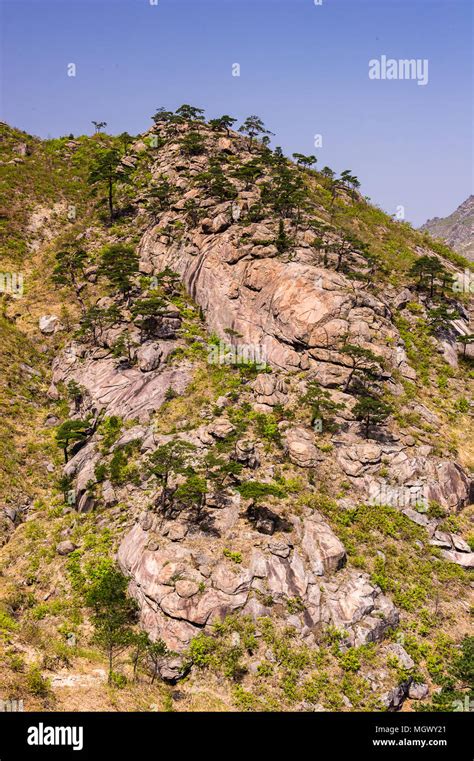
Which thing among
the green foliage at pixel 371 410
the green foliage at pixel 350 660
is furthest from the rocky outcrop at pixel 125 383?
the green foliage at pixel 350 660

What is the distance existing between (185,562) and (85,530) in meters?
9.08

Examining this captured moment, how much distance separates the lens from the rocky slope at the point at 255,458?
23359 mm

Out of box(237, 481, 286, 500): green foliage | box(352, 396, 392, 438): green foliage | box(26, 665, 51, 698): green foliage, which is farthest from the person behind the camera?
box(352, 396, 392, 438): green foliage

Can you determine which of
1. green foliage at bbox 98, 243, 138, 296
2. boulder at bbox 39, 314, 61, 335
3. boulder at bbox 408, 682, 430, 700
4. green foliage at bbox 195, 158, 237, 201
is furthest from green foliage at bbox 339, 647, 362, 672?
green foliage at bbox 195, 158, 237, 201

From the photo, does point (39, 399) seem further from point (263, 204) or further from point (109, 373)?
point (263, 204)

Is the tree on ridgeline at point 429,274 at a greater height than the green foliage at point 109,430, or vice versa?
the tree on ridgeline at point 429,274

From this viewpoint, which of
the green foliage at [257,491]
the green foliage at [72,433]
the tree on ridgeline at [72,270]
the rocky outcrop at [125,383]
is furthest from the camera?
the tree on ridgeline at [72,270]

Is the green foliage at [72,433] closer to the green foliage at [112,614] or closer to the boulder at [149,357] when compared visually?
the boulder at [149,357]

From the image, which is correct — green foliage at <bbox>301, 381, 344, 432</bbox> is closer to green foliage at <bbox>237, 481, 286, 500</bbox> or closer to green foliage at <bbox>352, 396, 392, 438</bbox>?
green foliage at <bbox>352, 396, 392, 438</bbox>

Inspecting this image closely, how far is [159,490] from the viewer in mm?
30641

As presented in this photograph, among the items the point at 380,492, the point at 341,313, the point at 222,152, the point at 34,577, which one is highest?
the point at 222,152

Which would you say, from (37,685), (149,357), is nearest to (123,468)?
(149,357)

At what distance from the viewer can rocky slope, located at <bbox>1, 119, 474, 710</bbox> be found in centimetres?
2336
